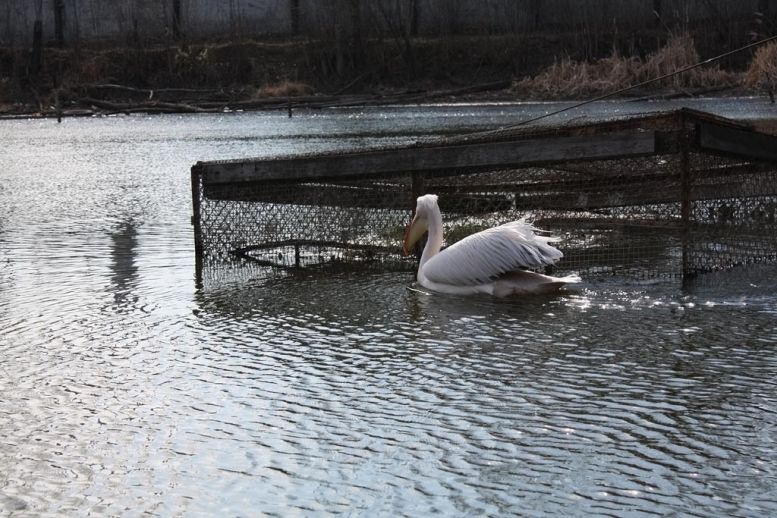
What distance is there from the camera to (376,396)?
20.6 feet

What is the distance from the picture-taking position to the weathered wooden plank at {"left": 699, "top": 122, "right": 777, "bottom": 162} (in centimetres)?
882

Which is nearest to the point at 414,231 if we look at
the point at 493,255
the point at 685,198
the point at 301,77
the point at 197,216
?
the point at 493,255

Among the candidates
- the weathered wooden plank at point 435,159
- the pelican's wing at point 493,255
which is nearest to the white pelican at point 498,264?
the pelican's wing at point 493,255

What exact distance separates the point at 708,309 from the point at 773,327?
647 mm

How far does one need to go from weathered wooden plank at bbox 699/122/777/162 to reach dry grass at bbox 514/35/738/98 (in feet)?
92.4

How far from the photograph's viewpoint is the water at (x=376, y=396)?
4.96m

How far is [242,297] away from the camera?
9180mm

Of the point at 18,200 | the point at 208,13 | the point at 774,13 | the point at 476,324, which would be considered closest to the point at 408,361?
the point at 476,324

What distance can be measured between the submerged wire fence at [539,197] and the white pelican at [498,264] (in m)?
0.89

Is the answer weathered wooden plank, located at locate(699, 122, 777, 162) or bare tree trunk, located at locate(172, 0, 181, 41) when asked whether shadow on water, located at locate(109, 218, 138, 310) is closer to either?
weathered wooden plank, located at locate(699, 122, 777, 162)

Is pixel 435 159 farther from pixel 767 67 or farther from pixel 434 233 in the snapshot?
pixel 767 67

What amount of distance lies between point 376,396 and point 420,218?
329 cm

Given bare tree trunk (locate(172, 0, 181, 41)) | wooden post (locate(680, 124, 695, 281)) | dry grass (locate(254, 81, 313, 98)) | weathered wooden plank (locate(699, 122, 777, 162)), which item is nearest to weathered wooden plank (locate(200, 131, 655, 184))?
wooden post (locate(680, 124, 695, 281))

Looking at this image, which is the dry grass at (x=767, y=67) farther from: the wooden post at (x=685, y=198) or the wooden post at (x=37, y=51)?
the wooden post at (x=37, y=51)
